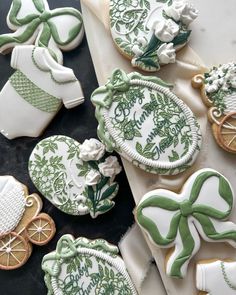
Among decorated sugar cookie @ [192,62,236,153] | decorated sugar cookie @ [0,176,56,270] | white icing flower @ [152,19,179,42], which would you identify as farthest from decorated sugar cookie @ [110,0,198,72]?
decorated sugar cookie @ [0,176,56,270]

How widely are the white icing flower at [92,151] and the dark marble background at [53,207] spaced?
93mm

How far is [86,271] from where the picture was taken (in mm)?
1252

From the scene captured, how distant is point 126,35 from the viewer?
121cm

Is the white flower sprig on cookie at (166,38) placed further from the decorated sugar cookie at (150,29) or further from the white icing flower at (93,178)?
the white icing flower at (93,178)

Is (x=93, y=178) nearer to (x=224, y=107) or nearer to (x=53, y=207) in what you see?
(x=53, y=207)

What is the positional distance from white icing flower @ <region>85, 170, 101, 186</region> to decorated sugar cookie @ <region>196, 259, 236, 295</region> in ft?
0.97

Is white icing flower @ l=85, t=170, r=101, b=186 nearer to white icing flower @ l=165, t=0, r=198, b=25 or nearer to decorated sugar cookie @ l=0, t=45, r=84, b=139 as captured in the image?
decorated sugar cookie @ l=0, t=45, r=84, b=139

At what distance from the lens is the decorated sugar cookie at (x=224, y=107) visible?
1.16m

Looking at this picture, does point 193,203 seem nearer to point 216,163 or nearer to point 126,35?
point 216,163

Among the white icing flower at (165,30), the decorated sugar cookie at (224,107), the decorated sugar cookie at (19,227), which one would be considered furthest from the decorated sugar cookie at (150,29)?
the decorated sugar cookie at (19,227)

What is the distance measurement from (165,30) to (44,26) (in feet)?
1.06

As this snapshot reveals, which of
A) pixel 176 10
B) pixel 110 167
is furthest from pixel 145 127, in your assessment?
pixel 176 10

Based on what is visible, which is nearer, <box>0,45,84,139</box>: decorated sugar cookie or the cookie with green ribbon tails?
the cookie with green ribbon tails

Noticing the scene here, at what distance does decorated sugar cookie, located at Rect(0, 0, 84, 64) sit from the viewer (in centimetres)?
133
